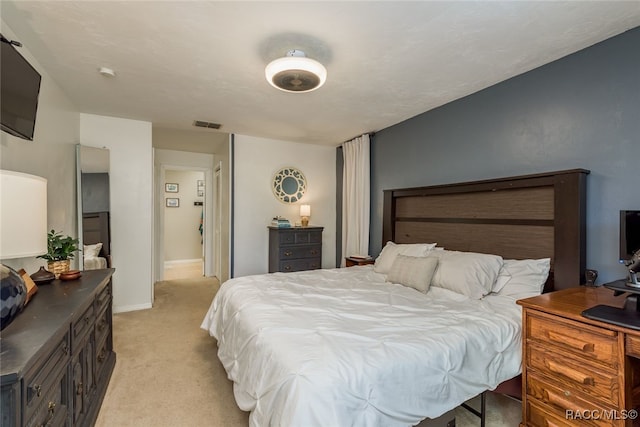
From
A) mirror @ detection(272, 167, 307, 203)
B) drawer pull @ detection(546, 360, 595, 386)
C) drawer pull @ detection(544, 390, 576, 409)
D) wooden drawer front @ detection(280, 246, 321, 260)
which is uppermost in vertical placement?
mirror @ detection(272, 167, 307, 203)

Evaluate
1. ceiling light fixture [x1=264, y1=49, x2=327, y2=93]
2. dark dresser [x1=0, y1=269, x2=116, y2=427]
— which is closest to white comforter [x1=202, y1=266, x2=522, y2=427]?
dark dresser [x1=0, y1=269, x2=116, y2=427]

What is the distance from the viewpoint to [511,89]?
2.55 m

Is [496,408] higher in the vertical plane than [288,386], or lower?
lower

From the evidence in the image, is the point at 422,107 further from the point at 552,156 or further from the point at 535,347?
the point at 535,347

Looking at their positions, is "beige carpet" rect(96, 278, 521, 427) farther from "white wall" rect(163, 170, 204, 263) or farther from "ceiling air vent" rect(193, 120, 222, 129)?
"white wall" rect(163, 170, 204, 263)

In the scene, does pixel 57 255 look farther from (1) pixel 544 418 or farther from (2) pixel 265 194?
(1) pixel 544 418

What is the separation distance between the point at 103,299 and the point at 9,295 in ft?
3.98

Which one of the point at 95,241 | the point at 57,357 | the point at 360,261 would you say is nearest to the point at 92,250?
the point at 95,241

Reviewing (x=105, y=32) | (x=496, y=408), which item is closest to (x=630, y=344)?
(x=496, y=408)

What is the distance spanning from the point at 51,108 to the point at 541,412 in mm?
4226

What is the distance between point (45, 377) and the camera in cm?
118

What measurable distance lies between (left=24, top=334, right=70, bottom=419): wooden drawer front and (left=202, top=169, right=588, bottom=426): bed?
84cm

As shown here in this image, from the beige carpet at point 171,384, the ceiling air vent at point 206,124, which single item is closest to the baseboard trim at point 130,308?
the beige carpet at point 171,384

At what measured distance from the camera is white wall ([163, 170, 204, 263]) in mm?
6930
